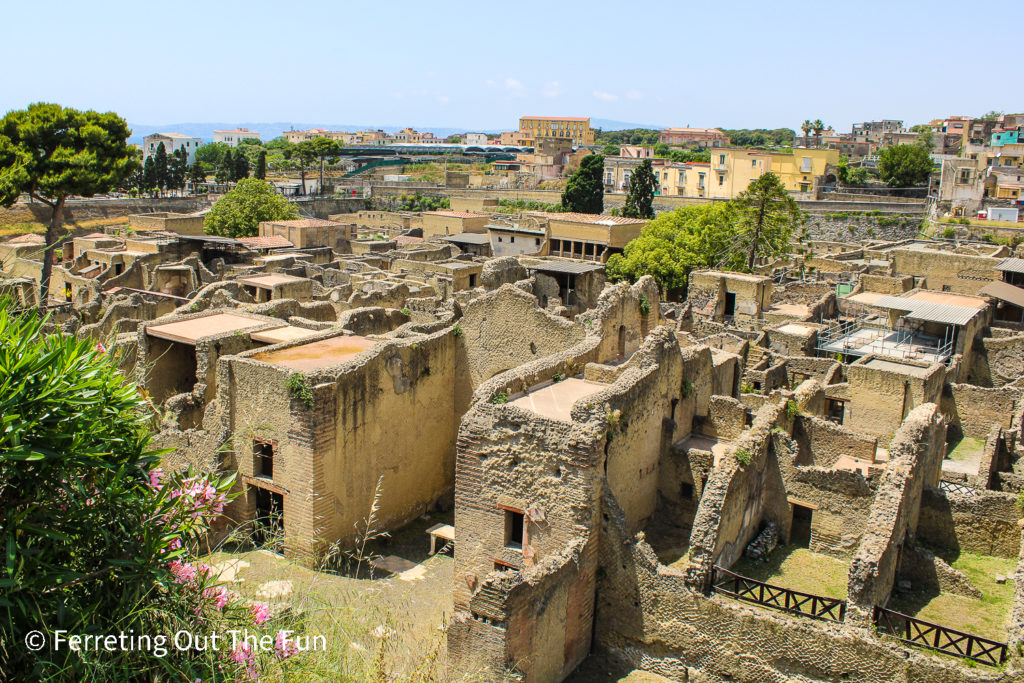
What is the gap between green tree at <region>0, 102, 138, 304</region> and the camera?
40938 millimetres

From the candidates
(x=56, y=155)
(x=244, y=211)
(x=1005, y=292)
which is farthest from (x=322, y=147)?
(x=1005, y=292)

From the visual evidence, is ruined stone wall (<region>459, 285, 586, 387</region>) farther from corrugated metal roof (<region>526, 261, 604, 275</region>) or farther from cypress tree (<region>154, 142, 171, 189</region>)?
cypress tree (<region>154, 142, 171, 189</region>)

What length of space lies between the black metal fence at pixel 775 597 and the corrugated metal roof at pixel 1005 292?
24473 mm

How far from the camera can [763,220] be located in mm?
47875

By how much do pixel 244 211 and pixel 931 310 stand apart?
45081 mm

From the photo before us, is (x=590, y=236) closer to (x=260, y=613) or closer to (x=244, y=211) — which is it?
(x=244, y=211)

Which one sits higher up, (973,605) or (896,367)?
(896,367)

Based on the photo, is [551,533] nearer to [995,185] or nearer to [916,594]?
[916,594]

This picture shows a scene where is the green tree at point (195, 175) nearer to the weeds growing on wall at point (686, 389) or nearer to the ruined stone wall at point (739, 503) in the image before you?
the weeds growing on wall at point (686, 389)

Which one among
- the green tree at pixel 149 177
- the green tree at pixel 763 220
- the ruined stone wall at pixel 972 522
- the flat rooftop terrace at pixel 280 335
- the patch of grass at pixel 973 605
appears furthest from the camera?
the green tree at pixel 149 177

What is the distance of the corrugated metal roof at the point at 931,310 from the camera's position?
28094 mm

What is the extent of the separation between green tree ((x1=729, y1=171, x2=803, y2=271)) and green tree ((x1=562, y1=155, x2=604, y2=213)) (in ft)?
A: 98.0

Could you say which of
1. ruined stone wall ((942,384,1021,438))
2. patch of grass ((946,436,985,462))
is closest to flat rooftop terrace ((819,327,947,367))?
ruined stone wall ((942,384,1021,438))

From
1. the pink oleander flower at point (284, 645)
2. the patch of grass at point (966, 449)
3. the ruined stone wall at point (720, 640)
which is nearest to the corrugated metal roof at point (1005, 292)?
the patch of grass at point (966, 449)
